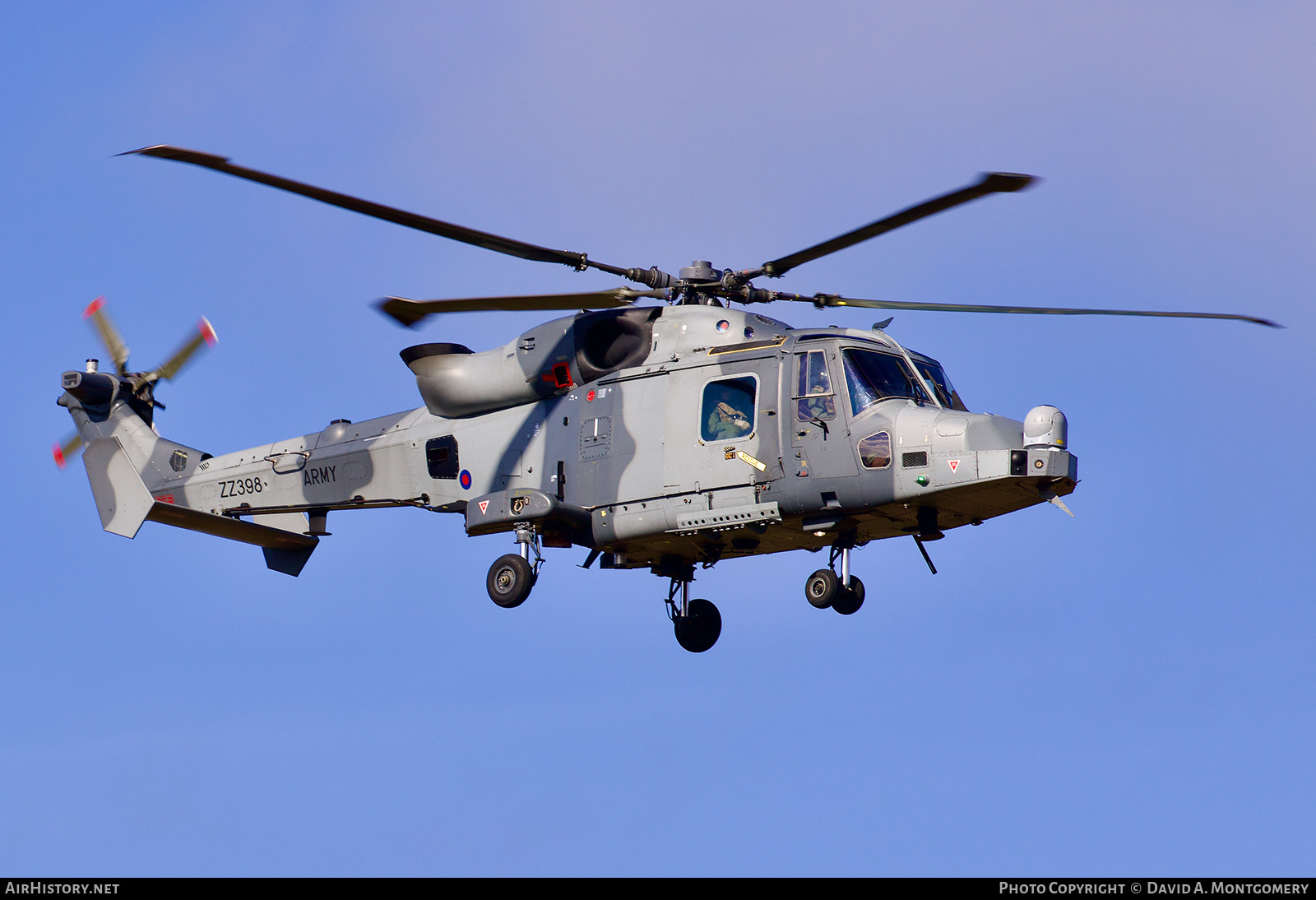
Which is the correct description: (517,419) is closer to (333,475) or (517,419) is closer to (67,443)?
(333,475)

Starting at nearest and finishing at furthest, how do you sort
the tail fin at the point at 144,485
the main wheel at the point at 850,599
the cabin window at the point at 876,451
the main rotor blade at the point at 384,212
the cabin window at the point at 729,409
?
the main rotor blade at the point at 384,212
the cabin window at the point at 876,451
the cabin window at the point at 729,409
the main wheel at the point at 850,599
the tail fin at the point at 144,485

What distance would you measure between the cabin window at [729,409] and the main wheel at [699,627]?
3.26 meters

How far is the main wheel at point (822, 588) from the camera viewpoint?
20.7m

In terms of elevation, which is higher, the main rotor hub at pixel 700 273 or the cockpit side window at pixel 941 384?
the main rotor hub at pixel 700 273

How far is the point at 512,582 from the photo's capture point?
21281 mm

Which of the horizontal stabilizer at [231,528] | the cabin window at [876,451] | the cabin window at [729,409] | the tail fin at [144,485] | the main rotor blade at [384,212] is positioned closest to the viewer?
the main rotor blade at [384,212]

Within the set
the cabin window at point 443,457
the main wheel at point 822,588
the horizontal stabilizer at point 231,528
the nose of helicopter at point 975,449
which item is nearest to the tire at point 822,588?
the main wheel at point 822,588

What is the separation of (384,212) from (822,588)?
278 inches

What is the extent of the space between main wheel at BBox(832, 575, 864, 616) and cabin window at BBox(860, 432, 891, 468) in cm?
192

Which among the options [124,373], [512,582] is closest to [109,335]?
[124,373]

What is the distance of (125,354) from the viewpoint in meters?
27.5

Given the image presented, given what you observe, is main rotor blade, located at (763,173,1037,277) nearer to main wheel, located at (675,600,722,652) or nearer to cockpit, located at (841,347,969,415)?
cockpit, located at (841,347,969,415)

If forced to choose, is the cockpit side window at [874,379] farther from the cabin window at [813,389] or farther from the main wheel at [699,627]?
the main wheel at [699,627]
